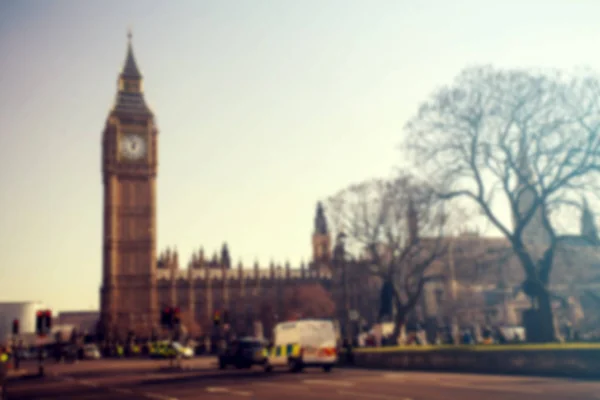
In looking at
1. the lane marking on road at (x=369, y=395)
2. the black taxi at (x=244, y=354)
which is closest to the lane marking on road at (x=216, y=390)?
the lane marking on road at (x=369, y=395)

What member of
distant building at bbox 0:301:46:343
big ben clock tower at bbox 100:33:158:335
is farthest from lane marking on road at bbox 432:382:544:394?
distant building at bbox 0:301:46:343

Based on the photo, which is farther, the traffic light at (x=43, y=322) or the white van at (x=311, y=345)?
the traffic light at (x=43, y=322)

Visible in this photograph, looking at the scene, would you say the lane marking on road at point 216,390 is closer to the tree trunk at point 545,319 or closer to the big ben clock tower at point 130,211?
the tree trunk at point 545,319

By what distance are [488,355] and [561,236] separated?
7.48 metres

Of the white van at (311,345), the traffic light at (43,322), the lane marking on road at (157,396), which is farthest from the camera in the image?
the traffic light at (43,322)

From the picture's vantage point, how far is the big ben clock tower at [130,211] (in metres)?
126

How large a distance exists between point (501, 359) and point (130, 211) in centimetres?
11031

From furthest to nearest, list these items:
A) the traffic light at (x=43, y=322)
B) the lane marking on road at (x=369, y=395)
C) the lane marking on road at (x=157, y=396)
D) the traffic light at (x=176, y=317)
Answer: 1. the traffic light at (x=176, y=317)
2. the traffic light at (x=43, y=322)
3. the lane marking on road at (x=157, y=396)
4. the lane marking on road at (x=369, y=395)

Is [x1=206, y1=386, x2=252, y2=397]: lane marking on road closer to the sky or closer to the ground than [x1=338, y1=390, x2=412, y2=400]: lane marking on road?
closer to the ground

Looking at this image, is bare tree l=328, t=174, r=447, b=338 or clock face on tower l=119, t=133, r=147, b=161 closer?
bare tree l=328, t=174, r=447, b=338

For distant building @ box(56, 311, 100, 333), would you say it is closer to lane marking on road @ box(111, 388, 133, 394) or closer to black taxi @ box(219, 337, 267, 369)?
black taxi @ box(219, 337, 267, 369)

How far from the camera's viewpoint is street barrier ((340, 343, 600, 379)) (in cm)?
2344

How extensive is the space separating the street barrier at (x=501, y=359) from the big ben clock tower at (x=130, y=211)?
321ft

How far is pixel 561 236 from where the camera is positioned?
3095cm
